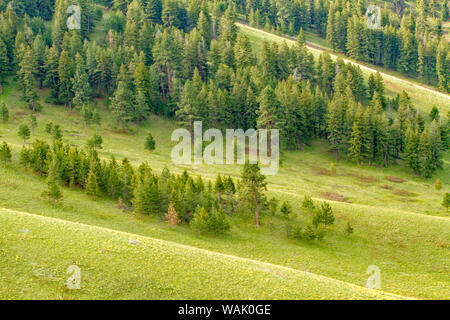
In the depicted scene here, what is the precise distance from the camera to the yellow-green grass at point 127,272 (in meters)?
29.7

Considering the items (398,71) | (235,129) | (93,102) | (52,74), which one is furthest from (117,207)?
(398,71)

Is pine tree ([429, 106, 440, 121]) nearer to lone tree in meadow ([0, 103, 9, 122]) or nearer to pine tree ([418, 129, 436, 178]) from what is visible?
pine tree ([418, 129, 436, 178])

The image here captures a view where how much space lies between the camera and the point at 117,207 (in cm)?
5397

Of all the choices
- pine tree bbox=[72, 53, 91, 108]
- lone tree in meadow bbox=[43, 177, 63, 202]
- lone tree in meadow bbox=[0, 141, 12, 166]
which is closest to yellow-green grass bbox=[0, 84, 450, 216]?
pine tree bbox=[72, 53, 91, 108]

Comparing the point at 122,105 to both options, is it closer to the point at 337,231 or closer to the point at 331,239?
the point at 337,231

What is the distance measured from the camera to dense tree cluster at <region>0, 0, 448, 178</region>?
96.7 metres

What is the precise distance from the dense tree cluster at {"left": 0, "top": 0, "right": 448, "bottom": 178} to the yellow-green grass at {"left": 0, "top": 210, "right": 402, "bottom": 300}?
50259 mm

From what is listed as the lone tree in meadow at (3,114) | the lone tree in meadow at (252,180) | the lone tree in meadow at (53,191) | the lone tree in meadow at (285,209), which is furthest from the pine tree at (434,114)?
the lone tree in meadow at (3,114)

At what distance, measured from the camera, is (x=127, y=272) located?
31.9 metres

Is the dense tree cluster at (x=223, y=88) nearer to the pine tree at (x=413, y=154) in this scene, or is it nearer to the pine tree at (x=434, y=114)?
the pine tree at (x=413, y=154)

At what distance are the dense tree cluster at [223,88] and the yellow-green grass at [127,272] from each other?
165ft

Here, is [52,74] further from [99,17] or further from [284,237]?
[284,237]

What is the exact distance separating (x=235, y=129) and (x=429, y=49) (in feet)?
356

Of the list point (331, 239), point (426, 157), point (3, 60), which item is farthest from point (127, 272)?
point (3, 60)
